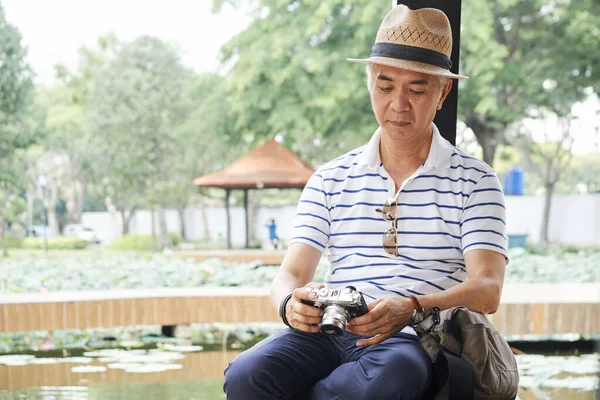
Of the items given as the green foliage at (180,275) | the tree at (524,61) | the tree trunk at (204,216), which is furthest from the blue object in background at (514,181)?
the tree trunk at (204,216)

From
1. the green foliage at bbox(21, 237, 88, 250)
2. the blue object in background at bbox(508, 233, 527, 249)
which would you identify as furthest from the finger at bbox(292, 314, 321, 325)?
the green foliage at bbox(21, 237, 88, 250)

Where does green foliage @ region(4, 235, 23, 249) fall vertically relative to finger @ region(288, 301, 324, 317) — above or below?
below

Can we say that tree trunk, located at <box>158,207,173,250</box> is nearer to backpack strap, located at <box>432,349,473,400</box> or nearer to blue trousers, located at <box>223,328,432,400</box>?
blue trousers, located at <box>223,328,432,400</box>

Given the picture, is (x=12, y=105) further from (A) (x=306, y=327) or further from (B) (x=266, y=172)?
(A) (x=306, y=327)

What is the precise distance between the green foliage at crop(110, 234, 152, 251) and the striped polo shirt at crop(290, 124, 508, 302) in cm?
1075

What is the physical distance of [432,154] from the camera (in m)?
1.62

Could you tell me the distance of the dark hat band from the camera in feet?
5.09

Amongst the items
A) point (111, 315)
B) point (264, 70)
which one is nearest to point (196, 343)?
point (111, 315)

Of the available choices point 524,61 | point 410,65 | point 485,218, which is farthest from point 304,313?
point 524,61

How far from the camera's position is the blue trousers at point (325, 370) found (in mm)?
1321

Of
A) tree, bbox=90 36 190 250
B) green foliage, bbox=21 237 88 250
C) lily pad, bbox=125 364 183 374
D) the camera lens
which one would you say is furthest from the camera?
green foliage, bbox=21 237 88 250

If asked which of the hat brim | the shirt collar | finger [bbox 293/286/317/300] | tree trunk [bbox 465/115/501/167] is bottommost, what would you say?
finger [bbox 293/286/317/300]

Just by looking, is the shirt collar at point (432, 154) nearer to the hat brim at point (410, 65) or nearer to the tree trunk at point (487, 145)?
the hat brim at point (410, 65)

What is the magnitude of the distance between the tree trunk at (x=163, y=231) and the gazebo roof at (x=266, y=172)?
3396 millimetres
